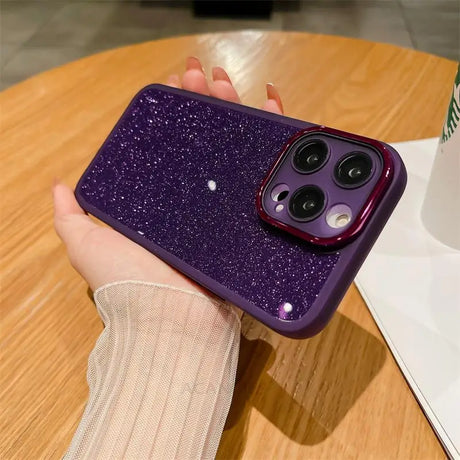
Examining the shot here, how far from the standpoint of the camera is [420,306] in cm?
32

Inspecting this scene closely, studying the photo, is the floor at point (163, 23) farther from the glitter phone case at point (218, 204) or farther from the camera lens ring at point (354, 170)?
the camera lens ring at point (354, 170)

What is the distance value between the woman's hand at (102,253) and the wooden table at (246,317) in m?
0.03

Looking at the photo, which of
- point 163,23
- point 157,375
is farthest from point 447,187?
point 163,23

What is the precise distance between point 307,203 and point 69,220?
18cm

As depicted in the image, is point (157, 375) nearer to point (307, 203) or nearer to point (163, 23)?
point (307, 203)

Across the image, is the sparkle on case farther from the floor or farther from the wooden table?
the floor

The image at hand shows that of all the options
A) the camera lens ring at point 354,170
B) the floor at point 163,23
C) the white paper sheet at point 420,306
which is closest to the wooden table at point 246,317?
the white paper sheet at point 420,306

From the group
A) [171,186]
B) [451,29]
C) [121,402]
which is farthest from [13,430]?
[451,29]

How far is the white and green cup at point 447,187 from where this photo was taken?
0.31 meters

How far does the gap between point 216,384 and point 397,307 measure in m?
0.13

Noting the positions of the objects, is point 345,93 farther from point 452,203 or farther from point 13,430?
point 13,430

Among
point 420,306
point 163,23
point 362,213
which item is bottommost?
point 163,23

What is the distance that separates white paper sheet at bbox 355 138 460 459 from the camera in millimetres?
280

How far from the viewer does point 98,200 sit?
1.11 ft
